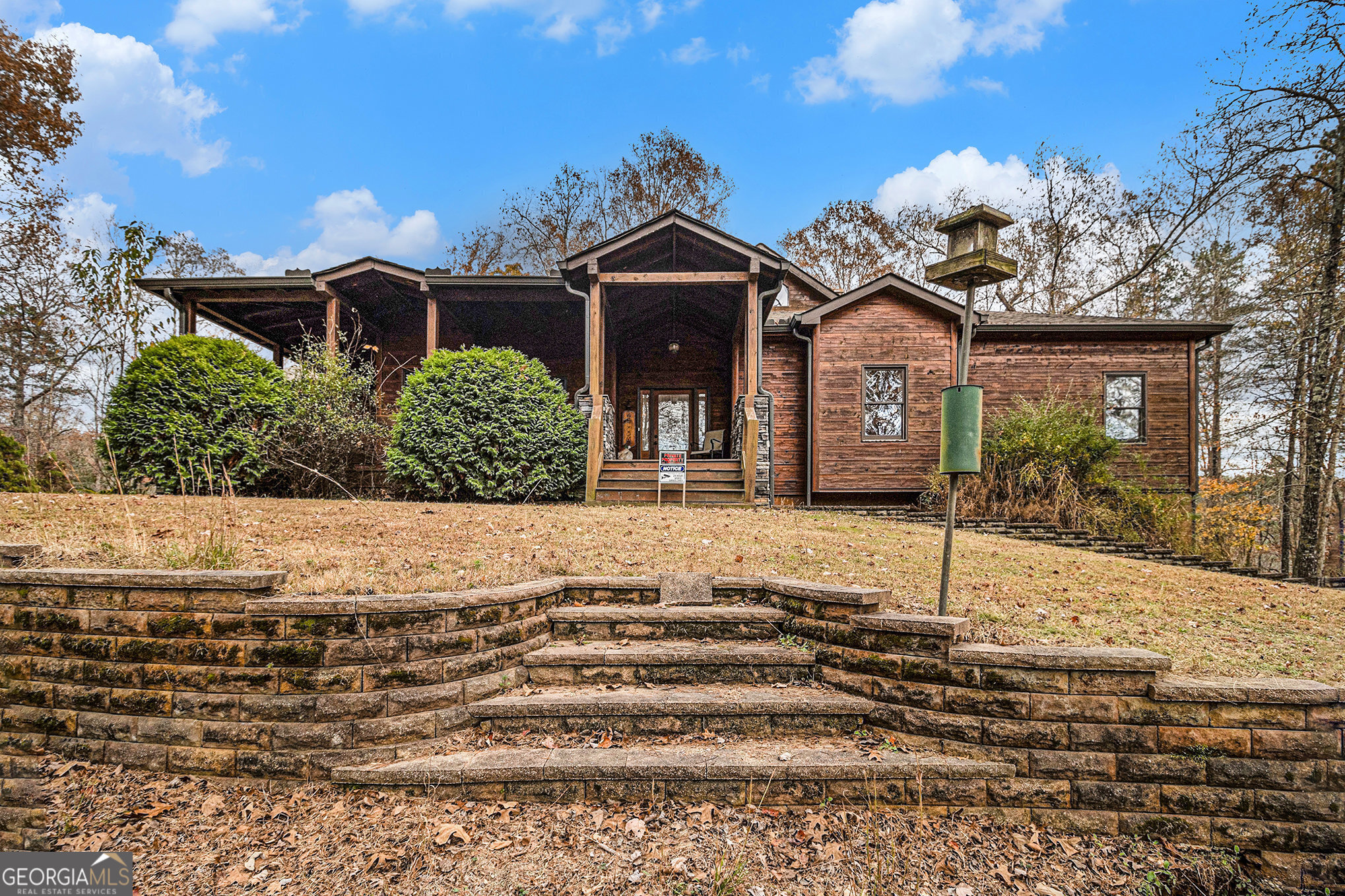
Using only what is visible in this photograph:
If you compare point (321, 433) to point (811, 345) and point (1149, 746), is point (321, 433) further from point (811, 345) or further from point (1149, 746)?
point (1149, 746)

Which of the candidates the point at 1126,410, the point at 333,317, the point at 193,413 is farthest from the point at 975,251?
the point at 1126,410

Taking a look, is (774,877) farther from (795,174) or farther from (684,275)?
(795,174)

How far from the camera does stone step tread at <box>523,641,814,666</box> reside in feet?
11.3

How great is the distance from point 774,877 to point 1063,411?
11.3 metres

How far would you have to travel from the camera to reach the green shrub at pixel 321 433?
906 cm

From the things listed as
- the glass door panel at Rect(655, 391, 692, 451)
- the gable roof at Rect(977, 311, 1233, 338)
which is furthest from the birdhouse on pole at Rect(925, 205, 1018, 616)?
the glass door panel at Rect(655, 391, 692, 451)

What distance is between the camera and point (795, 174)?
47.7ft

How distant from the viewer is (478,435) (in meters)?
8.84

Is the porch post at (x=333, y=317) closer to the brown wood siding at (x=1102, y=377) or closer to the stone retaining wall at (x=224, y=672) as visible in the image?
the stone retaining wall at (x=224, y=672)

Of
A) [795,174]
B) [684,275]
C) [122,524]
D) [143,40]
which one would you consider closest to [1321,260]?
[795,174]

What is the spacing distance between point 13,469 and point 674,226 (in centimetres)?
1008

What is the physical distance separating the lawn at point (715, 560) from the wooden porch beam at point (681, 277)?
4529mm

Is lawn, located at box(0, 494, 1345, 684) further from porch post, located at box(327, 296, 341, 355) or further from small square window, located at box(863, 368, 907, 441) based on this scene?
small square window, located at box(863, 368, 907, 441)

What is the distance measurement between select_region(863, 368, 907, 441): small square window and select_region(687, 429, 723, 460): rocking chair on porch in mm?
3309
